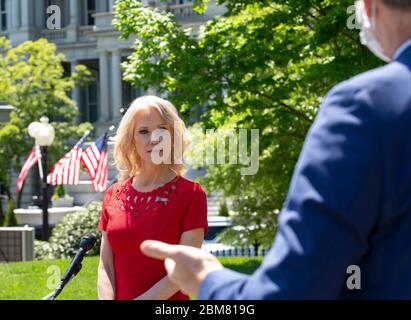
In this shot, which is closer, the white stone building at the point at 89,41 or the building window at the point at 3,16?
the white stone building at the point at 89,41

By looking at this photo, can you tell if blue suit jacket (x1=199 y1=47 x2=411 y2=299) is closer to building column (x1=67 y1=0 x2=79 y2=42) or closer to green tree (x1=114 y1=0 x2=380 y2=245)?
green tree (x1=114 y1=0 x2=380 y2=245)

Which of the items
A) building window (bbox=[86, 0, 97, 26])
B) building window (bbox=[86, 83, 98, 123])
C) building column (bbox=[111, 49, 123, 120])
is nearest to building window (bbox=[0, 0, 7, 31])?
building window (bbox=[86, 0, 97, 26])

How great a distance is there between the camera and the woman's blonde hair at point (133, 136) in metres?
4.01

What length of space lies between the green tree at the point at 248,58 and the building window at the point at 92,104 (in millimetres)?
32130

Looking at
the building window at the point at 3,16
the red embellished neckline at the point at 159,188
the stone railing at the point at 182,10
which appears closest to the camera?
the red embellished neckline at the point at 159,188

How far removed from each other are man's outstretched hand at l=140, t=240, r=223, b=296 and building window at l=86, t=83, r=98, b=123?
147 feet

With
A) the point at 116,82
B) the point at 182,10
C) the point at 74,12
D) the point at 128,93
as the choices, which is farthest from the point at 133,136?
the point at 74,12

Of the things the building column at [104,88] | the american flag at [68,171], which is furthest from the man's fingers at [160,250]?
the building column at [104,88]

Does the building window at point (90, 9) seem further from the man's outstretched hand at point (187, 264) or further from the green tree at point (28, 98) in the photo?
the man's outstretched hand at point (187, 264)

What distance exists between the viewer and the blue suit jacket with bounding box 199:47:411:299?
1.40 metres

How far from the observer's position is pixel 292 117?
44.8 feet

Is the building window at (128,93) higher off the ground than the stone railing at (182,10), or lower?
lower

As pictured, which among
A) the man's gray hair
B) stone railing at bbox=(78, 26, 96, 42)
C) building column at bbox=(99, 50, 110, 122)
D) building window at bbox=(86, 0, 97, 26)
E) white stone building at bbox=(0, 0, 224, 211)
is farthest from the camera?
building window at bbox=(86, 0, 97, 26)

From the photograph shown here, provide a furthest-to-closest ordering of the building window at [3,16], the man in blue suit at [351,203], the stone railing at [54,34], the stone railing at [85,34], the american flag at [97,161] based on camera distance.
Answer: the building window at [3,16], the stone railing at [54,34], the stone railing at [85,34], the american flag at [97,161], the man in blue suit at [351,203]
